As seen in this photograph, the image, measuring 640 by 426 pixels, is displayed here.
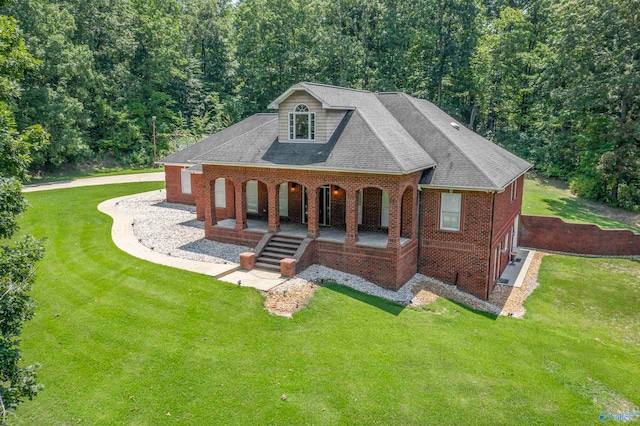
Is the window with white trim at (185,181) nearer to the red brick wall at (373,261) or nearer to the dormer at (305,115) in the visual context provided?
the dormer at (305,115)

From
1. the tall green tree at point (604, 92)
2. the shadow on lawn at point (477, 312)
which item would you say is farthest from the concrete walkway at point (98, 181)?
the tall green tree at point (604, 92)

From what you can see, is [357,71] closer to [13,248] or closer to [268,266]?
[268,266]

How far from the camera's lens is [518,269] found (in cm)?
2127

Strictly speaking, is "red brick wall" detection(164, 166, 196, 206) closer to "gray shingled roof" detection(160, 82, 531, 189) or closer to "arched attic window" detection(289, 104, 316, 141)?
"gray shingled roof" detection(160, 82, 531, 189)

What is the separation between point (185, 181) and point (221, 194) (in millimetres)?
5550

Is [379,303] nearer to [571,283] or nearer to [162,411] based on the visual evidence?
[162,411]

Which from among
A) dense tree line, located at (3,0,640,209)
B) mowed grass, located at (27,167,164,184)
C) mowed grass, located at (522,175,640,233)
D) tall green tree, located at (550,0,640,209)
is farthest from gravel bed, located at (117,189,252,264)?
tall green tree, located at (550,0,640,209)

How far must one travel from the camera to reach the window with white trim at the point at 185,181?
89.4ft

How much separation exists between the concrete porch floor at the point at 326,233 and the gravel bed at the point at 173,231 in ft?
3.79

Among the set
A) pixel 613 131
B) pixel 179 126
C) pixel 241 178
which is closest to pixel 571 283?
pixel 241 178

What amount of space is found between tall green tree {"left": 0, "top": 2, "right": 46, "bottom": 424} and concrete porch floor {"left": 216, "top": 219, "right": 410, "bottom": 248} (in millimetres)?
10675

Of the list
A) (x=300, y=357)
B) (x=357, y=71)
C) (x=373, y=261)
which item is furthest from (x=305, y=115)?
(x=357, y=71)

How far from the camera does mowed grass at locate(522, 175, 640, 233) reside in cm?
2739

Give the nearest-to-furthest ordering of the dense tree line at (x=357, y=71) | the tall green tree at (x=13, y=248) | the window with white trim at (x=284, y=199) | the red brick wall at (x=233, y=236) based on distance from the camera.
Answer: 1. the tall green tree at (x=13, y=248)
2. the red brick wall at (x=233, y=236)
3. the window with white trim at (x=284, y=199)
4. the dense tree line at (x=357, y=71)
